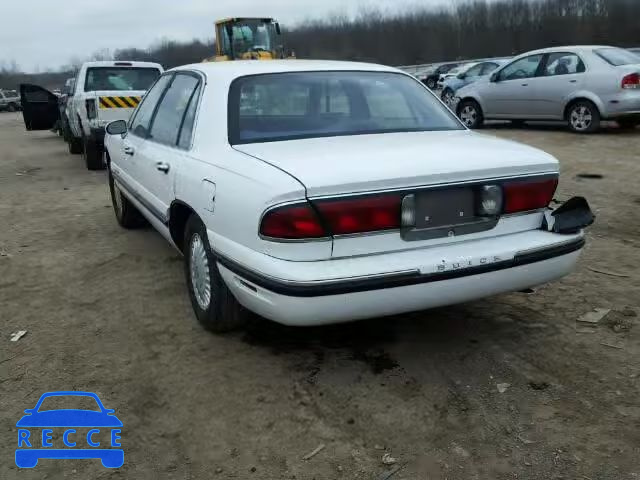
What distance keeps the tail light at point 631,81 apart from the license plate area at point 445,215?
28.8 ft

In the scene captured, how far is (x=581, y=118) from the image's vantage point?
37.0 ft


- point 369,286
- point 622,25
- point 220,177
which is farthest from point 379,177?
point 622,25

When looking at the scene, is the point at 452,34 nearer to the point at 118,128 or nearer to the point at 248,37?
the point at 248,37

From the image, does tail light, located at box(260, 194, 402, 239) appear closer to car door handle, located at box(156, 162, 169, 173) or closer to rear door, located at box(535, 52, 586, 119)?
car door handle, located at box(156, 162, 169, 173)

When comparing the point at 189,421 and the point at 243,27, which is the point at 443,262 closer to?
the point at 189,421

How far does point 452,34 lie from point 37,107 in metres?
58.5

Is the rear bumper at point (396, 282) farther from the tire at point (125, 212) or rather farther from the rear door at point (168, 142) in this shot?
the tire at point (125, 212)

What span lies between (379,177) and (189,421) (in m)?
1.39

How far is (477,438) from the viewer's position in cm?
268

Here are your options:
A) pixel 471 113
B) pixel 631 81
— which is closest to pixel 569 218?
pixel 631 81

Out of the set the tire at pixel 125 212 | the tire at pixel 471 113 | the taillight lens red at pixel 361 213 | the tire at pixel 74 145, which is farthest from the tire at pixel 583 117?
the tire at pixel 74 145

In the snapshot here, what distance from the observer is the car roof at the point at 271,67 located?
380cm

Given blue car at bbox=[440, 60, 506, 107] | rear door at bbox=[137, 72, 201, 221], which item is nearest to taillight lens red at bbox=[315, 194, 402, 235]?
rear door at bbox=[137, 72, 201, 221]

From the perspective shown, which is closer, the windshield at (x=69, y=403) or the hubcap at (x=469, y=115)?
the windshield at (x=69, y=403)
